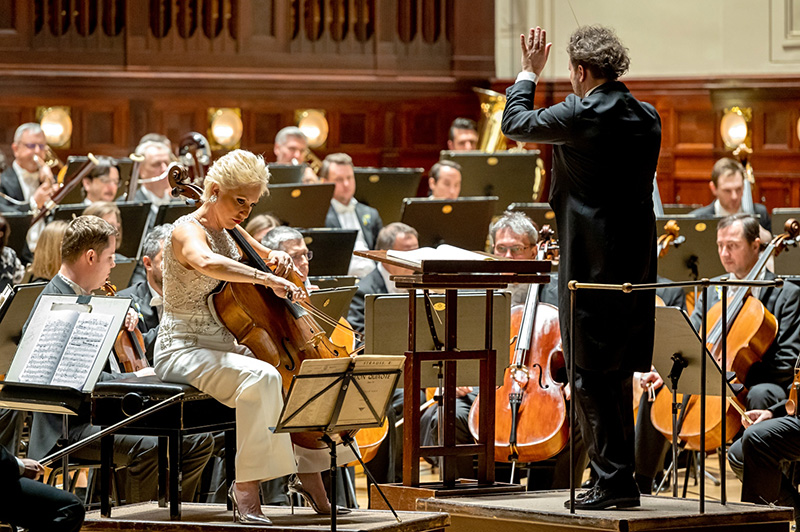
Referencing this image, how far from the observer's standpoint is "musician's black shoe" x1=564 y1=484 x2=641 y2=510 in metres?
3.55

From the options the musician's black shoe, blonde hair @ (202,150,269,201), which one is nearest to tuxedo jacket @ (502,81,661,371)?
the musician's black shoe

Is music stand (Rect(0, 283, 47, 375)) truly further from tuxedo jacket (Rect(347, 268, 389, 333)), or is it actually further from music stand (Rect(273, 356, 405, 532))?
tuxedo jacket (Rect(347, 268, 389, 333))

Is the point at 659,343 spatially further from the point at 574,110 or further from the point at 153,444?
the point at 153,444

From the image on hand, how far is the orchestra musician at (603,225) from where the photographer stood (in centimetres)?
343

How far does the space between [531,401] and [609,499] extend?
1.11 meters

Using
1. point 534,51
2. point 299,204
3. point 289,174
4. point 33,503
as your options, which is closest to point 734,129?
point 289,174

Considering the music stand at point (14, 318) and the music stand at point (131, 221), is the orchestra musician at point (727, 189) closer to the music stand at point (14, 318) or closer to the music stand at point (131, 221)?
the music stand at point (131, 221)

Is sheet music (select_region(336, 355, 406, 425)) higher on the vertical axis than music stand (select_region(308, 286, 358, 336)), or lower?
lower

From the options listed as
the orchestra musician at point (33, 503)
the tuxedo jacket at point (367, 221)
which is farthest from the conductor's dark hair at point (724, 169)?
the orchestra musician at point (33, 503)

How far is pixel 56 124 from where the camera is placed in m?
9.70

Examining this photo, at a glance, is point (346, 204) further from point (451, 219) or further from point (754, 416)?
point (754, 416)

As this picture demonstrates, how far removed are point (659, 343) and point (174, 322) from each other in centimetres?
183

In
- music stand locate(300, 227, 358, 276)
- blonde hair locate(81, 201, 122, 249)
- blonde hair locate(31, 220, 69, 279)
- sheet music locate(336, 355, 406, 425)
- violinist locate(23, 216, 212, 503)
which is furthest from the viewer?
music stand locate(300, 227, 358, 276)

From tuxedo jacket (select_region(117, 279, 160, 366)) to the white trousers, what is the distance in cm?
123
